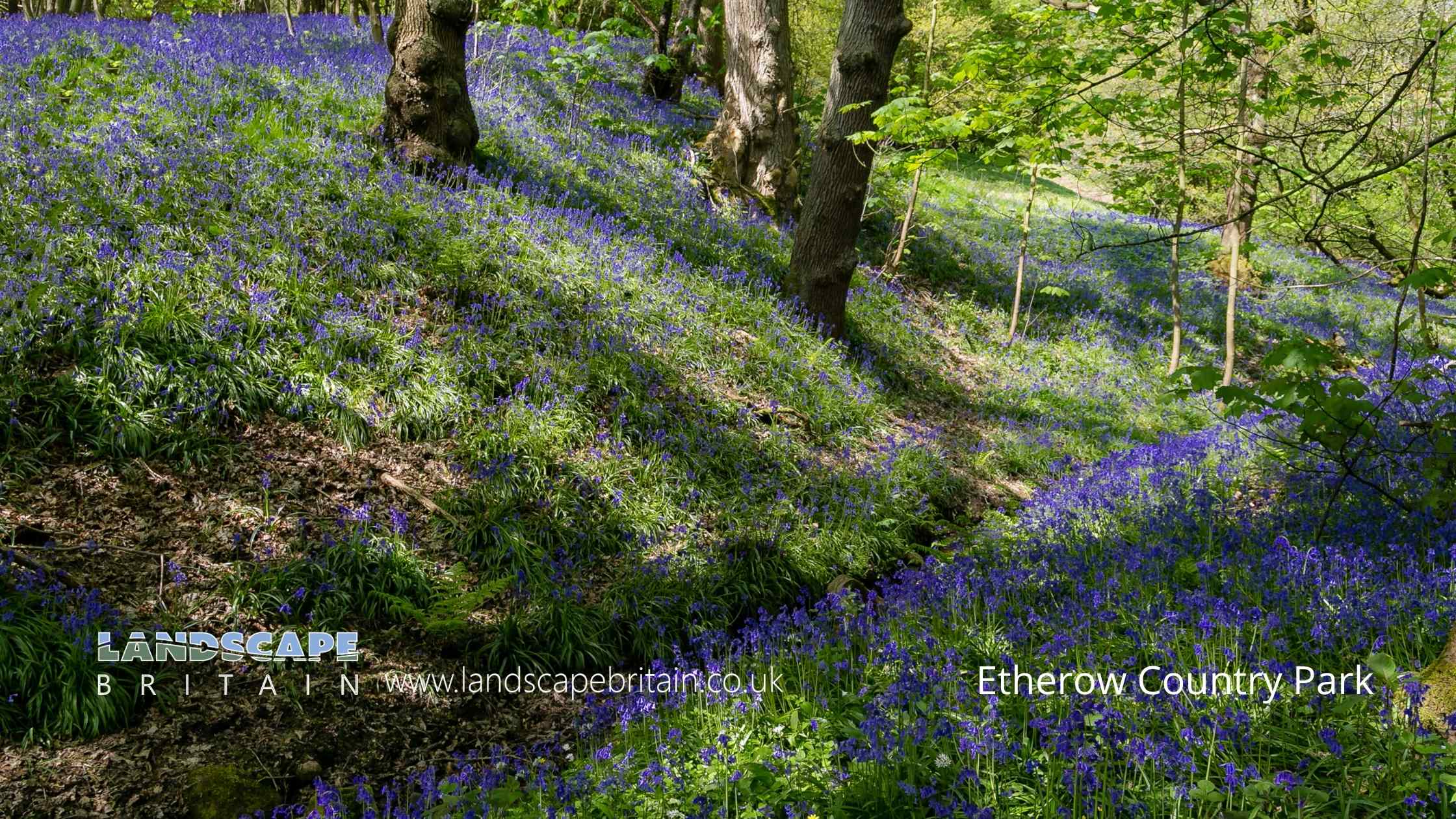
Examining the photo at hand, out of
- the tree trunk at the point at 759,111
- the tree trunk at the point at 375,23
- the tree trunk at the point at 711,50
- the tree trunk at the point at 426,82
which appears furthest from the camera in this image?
the tree trunk at the point at 711,50

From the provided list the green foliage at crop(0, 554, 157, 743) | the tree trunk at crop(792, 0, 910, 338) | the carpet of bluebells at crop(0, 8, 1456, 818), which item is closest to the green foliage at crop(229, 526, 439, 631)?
the carpet of bluebells at crop(0, 8, 1456, 818)

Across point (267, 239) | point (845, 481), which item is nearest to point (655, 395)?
point (845, 481)

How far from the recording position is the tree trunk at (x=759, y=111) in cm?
1122

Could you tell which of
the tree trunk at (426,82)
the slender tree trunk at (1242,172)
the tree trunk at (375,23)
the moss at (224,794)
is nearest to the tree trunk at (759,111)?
the tree trunk at (426,82)

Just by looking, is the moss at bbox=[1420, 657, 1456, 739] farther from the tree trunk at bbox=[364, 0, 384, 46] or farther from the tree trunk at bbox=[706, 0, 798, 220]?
the tree trunk at bbox=[364, 0, 384, 46]

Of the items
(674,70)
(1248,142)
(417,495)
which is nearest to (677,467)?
(417,495)

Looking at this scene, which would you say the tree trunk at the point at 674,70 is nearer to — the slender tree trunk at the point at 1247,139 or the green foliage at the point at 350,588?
the slender tree trunk at the point at 1247,139

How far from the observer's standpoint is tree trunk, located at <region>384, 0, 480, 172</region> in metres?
8.06

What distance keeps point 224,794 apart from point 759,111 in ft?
33.2

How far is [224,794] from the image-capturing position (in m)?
3.49

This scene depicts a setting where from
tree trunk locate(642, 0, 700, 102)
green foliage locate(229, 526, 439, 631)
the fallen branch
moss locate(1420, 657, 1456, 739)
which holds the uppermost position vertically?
tree trunk locate(642, 0, 700, 102)

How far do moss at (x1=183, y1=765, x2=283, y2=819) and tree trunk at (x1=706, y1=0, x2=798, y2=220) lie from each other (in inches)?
383

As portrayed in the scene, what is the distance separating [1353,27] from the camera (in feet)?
43.8

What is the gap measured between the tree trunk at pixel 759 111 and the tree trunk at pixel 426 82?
4.26 m
